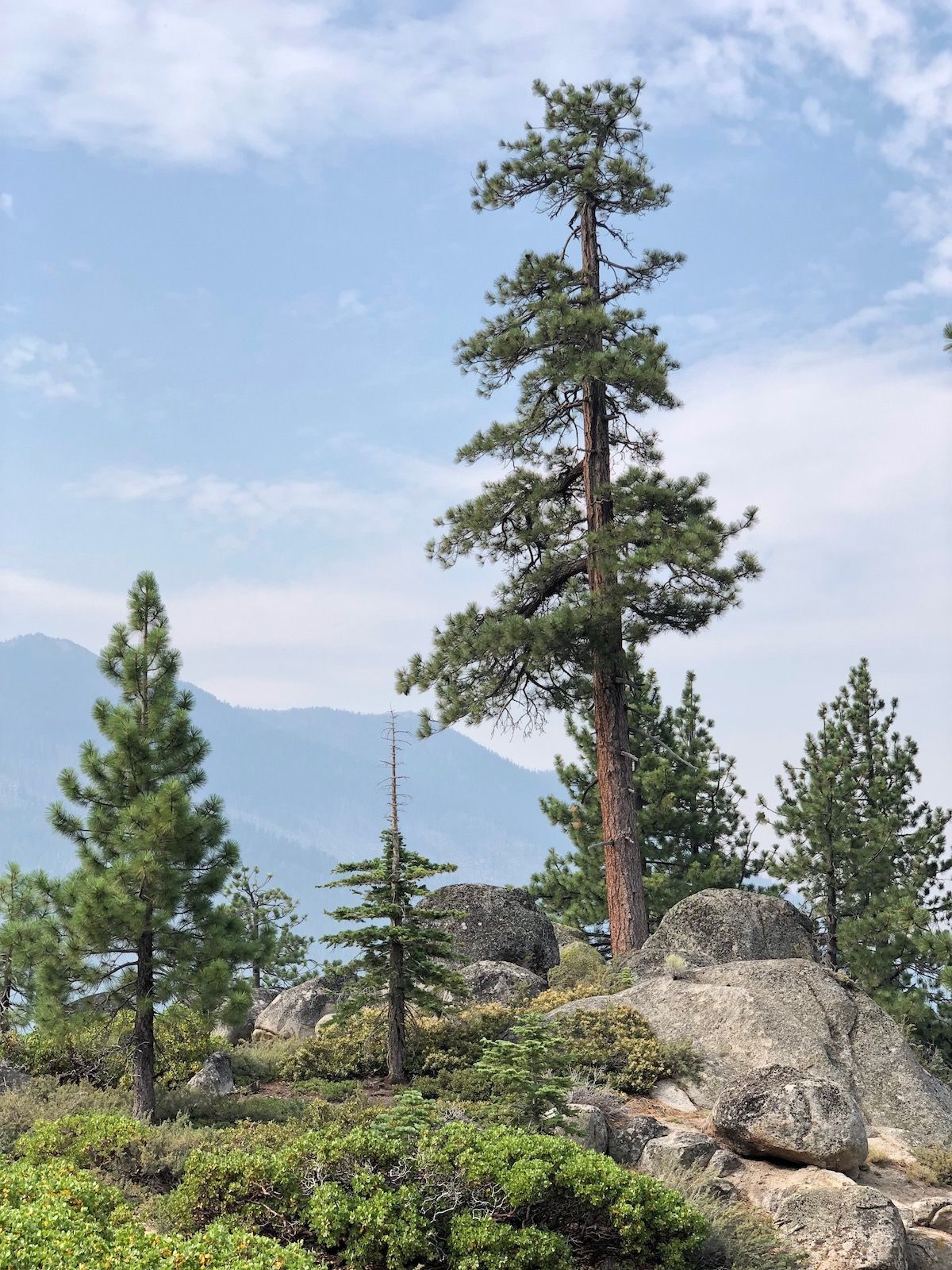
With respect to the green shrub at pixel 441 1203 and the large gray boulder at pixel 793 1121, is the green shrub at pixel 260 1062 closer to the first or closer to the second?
the green shrub at pixel 441 1203

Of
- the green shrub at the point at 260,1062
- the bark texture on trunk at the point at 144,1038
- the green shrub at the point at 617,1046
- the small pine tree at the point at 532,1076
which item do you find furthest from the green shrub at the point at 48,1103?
the green shrub at the point at 617,1046

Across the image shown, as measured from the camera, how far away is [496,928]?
18.3 m

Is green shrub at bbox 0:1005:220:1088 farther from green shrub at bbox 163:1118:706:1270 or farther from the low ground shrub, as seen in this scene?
the low ground shrub

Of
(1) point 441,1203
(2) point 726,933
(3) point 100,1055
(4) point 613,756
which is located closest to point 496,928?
(2) point 726,933

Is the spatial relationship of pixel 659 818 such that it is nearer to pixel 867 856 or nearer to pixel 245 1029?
pixel 867 856

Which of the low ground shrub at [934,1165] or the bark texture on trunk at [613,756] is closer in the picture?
the low ground shrub at [934,1165]

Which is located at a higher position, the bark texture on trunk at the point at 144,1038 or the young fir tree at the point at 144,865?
the young fir tree at the point at 144,865

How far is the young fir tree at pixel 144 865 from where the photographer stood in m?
12.0

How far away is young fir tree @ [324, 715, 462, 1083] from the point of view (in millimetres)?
12805

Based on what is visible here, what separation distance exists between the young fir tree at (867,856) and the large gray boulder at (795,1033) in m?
6.57

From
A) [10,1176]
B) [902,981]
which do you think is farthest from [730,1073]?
[902,981]

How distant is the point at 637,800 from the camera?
81.3 feet

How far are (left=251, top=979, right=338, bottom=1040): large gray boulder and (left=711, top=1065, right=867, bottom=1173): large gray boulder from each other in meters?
7.78

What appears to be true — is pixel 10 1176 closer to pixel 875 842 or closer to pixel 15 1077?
pixel 15 1077
